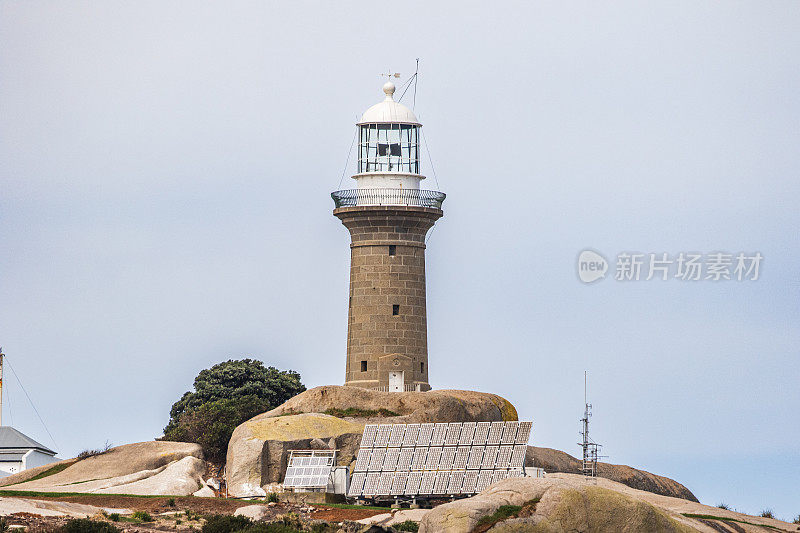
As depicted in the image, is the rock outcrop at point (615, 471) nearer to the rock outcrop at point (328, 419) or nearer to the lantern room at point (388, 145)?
the rock outcrop at point (328, 419)

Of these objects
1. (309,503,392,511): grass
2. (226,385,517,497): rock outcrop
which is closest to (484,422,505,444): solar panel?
(309,503,392,511): grass

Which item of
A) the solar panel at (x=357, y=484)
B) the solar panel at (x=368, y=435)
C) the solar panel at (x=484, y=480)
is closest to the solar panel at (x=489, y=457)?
the solar panel at (x=484, y=480)

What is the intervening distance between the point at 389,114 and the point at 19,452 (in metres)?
23.7

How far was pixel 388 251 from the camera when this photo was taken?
72.7 meters

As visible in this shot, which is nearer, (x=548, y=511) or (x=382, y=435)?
(x=548, y=511)

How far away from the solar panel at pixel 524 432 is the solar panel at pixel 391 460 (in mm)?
4371

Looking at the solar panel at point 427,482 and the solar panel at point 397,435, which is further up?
the solar panel at point 397,435

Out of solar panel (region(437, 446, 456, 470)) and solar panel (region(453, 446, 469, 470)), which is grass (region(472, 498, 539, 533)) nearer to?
solar panel (region(453, 446, 469, 470))

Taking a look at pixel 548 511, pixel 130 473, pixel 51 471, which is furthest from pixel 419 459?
pixel 51 471

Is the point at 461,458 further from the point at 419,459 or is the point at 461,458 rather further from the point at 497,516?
the point at 497,516

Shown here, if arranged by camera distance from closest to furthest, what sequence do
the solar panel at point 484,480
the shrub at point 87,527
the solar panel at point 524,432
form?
1. the shrub at point 87,527
2. the solar panel at point 484,480
3. the solar panel at point 524,432

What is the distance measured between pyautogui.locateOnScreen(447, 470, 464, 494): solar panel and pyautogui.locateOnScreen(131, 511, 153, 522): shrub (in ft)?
36.2

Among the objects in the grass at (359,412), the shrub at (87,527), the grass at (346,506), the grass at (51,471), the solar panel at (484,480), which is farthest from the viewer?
the grass at (51,471)

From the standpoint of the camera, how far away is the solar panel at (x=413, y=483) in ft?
195
